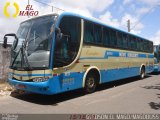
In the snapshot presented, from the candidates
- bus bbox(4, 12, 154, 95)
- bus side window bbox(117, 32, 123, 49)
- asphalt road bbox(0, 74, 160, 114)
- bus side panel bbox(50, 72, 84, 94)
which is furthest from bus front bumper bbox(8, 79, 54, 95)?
bus side window bbox(117, 32, 123, 49)

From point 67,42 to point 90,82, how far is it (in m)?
2.50

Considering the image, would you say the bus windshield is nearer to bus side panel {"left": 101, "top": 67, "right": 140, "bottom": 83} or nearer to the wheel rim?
the wheel rim

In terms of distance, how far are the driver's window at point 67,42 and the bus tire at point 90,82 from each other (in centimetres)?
155

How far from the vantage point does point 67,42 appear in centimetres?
853

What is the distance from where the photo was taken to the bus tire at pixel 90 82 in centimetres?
992

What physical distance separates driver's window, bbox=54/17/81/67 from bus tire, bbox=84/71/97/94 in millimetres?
1551

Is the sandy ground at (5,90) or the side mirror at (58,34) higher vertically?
the side mirror at (58,34)

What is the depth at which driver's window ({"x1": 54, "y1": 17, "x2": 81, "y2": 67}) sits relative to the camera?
8.03 m

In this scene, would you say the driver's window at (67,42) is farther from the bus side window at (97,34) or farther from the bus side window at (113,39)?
the bus side window at (113,39)

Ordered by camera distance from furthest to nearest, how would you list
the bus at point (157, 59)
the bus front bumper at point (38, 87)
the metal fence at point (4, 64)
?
1. the bus at point (157, 59)
2. the metal fence at point (4, 64)
3. the bus front bumper at point (38, 87)

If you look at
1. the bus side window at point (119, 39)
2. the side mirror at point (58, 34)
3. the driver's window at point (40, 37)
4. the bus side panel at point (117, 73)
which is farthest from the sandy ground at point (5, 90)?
the bus side window at point (119, 39)

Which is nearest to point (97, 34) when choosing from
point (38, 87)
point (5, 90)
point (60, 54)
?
point (60, 54)

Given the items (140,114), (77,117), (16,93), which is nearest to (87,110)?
(77,117)

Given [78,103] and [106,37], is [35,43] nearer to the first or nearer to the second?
[78,103]
